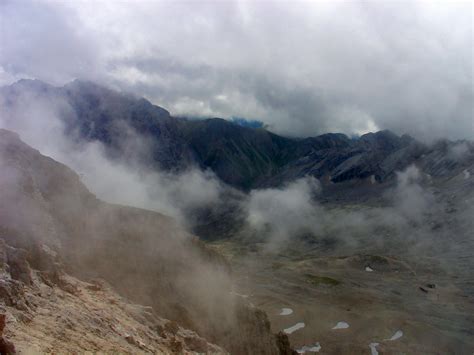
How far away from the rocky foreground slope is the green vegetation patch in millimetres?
122041

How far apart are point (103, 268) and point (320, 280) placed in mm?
152558

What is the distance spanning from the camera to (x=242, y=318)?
58.1 m

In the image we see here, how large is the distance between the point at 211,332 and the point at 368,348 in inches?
2552

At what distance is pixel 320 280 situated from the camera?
18638 centimetres

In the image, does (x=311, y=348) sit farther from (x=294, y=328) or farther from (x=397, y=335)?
(x=397, y=335)

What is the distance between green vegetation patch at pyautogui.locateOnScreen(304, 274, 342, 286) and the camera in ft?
594

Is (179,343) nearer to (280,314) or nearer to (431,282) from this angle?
(280,314)

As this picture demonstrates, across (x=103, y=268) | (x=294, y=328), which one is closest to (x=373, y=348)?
(x=294, y=328)

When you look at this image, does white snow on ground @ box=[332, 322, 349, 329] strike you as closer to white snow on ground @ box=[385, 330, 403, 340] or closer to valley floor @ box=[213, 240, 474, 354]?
valley floor @ box=[213, 240, 474, 354]

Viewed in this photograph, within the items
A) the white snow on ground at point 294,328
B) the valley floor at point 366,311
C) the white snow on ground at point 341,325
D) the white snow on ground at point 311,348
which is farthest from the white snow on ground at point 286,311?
the white snow on ground at point 311,348

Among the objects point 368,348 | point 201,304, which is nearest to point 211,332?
point 201,304

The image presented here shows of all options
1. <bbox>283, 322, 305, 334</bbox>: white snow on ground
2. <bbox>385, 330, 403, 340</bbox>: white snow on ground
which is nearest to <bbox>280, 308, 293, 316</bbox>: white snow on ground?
<bbox>283, 322, 305, 334</bbox>: white snow on ground

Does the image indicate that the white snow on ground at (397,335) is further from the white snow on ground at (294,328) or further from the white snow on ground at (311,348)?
the white snow on ground at (311,348)

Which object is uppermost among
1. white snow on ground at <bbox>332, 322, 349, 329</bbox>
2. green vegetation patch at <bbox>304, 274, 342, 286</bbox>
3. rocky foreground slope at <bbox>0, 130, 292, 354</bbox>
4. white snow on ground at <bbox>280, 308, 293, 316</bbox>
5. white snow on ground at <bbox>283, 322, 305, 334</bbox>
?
green vegetation patch at <bbox>304, 274, 342, 286</bbox>
